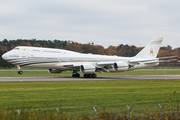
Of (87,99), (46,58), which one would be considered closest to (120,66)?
(46,58)

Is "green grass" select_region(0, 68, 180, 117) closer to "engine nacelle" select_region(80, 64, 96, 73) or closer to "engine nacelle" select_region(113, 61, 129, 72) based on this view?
"engine nacelle" select_region(80, 64, 96, 73)

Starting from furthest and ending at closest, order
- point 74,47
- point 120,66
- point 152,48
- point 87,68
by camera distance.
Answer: point 74,47 < point 152,48 < point 120,66 < point 87,68

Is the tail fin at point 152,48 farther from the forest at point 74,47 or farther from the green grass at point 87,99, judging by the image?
the forest at point 74,47

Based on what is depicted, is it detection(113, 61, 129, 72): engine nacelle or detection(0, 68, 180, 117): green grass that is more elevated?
detection(113, 61, 129, 72): engine nacelle

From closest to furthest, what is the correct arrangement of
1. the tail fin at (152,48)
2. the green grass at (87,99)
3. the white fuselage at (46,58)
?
the green grass at (87,99), the white fuselage at (46,58), the tail fin at (152,48)

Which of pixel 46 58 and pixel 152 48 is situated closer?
pixel 46 58

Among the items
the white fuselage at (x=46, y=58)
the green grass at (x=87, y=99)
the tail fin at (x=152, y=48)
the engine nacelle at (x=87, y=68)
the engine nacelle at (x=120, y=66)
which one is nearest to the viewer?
the green grass at (x=87, y=99)

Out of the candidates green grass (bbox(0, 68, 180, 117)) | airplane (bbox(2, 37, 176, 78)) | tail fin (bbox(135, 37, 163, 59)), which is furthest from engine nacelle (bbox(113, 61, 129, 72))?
green grass (bbox(0, 68, 180, 117))

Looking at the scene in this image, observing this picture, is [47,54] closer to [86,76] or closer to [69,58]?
[69,58]

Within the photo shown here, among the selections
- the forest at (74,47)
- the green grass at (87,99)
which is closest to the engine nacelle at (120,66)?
the green grass at (87,99)

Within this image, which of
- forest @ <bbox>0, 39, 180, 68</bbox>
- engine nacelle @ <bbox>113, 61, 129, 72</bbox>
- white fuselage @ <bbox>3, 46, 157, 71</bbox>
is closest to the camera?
white fuselage @ <bbox>3, 46, 157, 71</bbox>

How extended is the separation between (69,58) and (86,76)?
489 centimetres

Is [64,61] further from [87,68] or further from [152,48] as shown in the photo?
[152,48]

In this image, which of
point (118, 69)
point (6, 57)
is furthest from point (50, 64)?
point (118, 69)
